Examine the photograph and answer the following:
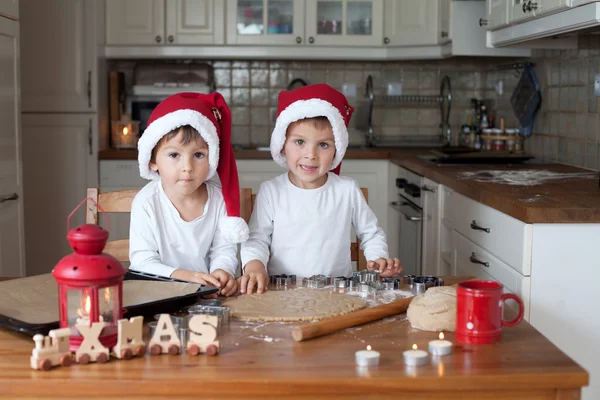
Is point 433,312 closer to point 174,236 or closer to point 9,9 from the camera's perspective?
point 174,236

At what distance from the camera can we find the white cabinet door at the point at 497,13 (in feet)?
10.5

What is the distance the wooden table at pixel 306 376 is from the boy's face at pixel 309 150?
0.92 metres

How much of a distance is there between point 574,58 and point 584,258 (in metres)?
1.57

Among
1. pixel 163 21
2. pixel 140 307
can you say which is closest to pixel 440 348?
pixel 140 307

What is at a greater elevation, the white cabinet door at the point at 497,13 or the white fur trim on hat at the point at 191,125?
the white cabinet door at the point at 497,13

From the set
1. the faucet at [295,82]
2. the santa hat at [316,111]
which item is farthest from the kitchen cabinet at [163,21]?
the santa hat at [316,111]

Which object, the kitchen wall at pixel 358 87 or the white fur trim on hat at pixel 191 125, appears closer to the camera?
the white fur trim on hat at pixel 191 125

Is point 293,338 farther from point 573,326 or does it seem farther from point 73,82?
point 73,82

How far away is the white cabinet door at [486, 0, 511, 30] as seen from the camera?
3.20 meters

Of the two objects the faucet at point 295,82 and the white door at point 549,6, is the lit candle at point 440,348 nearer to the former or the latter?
the white door at point 549,6

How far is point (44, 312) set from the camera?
1.39 metres

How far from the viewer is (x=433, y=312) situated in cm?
136

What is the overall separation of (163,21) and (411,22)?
140cm

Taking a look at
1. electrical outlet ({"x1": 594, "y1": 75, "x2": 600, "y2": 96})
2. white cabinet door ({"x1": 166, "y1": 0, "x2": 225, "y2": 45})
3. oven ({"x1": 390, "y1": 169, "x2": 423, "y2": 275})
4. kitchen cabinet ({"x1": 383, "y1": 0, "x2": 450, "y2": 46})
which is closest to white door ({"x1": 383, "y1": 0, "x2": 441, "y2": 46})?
kitchen cabinet ({"x1": 383, "y1": 0, "x2": 450, "y2": 46})
